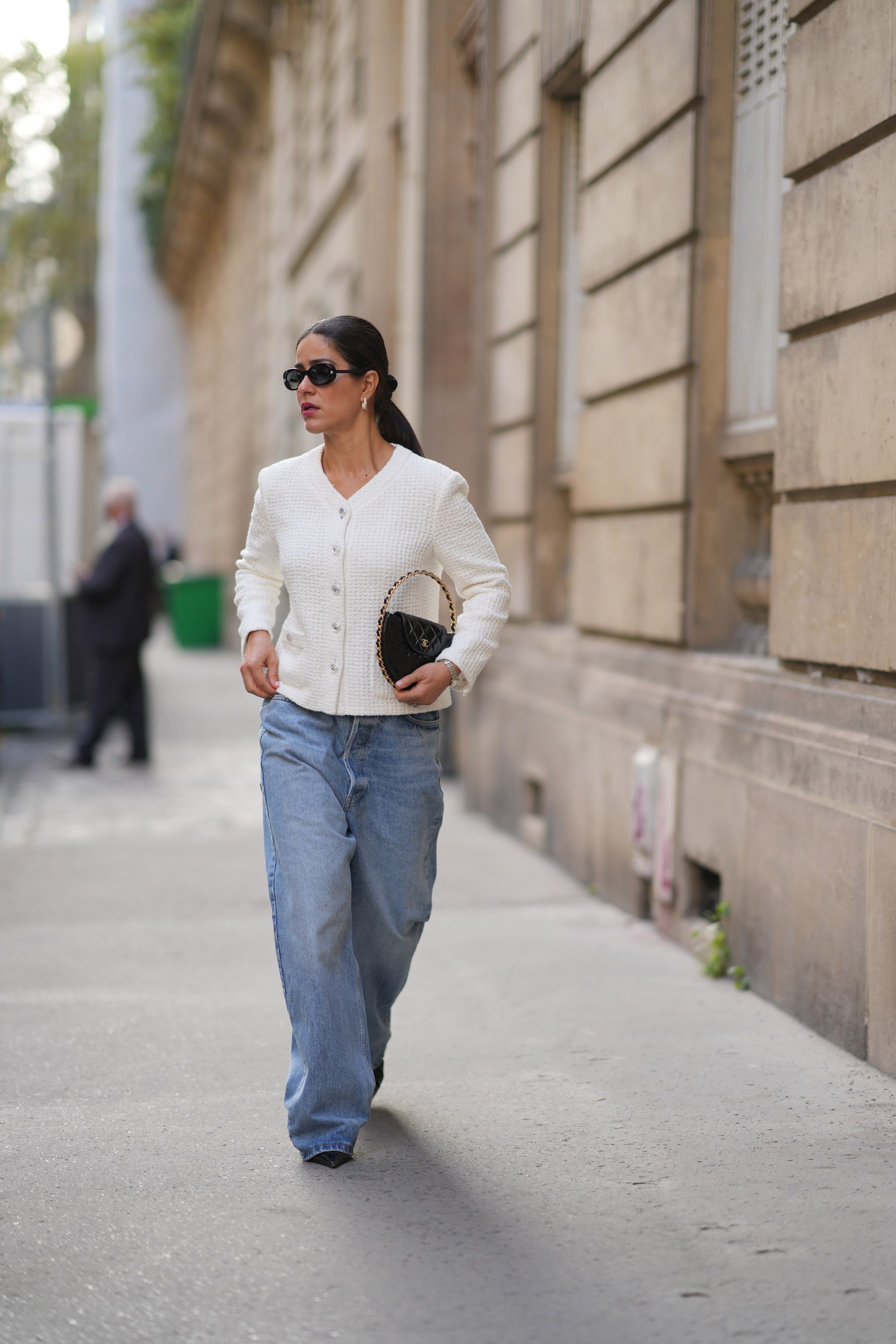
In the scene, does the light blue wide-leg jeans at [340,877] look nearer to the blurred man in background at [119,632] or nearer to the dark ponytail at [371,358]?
A: the dark ponytail at [371,358]

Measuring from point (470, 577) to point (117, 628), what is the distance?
8.19 metres

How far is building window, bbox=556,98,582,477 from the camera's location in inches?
340

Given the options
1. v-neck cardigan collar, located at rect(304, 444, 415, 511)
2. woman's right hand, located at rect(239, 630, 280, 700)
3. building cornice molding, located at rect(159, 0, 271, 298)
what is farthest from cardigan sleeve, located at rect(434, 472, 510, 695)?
building cornice molding, located at rect(159, 0, 271, 298)

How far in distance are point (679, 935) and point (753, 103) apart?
9.85ft

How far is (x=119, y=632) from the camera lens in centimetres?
1183

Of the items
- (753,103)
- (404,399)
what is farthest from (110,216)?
(753,103)

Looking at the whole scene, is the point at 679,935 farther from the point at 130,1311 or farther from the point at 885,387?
the point at 130,1311

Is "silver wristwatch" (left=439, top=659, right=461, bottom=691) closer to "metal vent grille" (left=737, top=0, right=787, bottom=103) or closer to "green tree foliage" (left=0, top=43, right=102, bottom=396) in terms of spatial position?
"metal vent grille" (left=737, top=0, right=787, bottom=103)

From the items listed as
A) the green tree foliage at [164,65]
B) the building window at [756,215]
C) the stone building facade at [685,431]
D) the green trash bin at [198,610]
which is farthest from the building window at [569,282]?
the green trash bin at [198,610]

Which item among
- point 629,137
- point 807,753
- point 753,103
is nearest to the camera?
point 807,753

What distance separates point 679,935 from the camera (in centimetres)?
625

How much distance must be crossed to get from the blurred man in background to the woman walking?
7.93m

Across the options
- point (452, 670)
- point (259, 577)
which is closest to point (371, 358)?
point (259, 577)

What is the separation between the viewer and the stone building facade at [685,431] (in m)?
4.75
